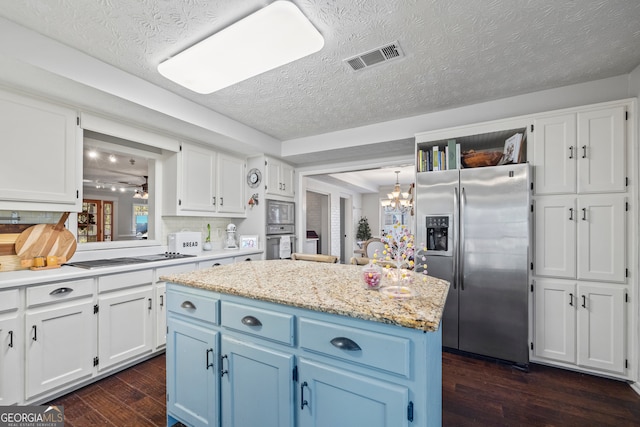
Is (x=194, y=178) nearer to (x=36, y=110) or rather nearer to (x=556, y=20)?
(x=36, y=110)

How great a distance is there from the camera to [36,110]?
6.98 feet

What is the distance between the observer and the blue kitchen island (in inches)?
42.2

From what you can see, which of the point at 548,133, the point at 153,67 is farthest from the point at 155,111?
the point at 548,133

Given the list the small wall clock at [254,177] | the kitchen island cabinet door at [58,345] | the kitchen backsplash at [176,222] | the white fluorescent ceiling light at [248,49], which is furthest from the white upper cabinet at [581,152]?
the kitchen island cabinet door at [58,345]

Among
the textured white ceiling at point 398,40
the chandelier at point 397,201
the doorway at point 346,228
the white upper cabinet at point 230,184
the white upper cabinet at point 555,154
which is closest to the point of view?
the textured white ceiling at point 398,40

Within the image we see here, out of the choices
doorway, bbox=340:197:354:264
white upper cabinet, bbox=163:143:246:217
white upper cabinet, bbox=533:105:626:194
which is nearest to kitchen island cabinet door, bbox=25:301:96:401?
white upper cabinet, bbox=163:143:246:217

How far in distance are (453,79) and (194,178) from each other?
114 inches

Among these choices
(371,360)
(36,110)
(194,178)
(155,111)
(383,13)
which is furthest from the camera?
(194,178)

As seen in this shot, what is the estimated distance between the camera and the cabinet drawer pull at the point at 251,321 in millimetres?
1401

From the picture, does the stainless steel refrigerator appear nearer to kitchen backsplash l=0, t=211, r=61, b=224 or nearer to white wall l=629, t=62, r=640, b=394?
white wall l=629, t=62, r=640, b=394

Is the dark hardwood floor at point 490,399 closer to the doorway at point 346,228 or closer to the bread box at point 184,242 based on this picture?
the bread box at point 184,242

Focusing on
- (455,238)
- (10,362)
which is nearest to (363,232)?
(455,238)

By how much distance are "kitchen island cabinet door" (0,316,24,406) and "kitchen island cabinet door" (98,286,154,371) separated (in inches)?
17.9

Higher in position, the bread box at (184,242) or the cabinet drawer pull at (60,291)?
the bread box at (184,242)
